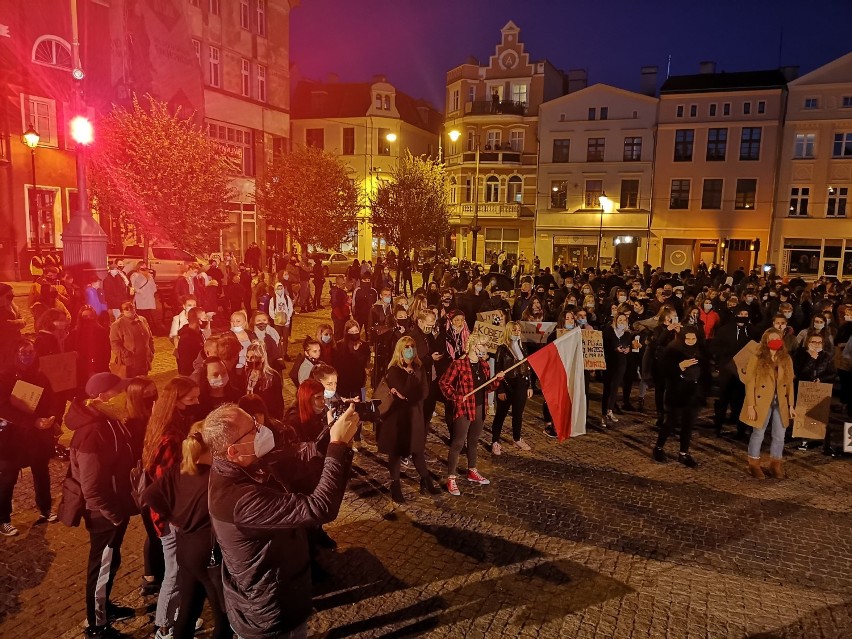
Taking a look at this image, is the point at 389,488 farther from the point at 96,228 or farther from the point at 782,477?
the point at 96,228

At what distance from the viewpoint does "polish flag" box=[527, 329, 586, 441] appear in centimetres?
812

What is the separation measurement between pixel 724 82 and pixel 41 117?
38124 mm

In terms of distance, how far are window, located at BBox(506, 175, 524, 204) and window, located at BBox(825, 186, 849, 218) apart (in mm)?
19642

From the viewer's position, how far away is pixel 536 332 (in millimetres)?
11008

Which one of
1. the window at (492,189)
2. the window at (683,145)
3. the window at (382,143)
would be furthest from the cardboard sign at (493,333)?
the window at (382,143)

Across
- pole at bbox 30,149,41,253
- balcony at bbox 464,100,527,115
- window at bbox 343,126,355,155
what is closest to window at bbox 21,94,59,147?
pole at bbox 30,149,41,253

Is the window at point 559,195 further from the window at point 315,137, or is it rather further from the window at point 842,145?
the window at point 315,137

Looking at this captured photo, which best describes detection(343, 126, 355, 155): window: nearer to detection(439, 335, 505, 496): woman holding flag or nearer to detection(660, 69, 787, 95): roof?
detection(660, 69, 787, 95): roof

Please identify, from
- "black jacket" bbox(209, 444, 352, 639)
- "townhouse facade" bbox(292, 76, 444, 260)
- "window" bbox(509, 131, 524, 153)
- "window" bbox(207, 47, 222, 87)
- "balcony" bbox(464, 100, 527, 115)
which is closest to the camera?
"black jacket" bbox(209, 444, 352, 639)

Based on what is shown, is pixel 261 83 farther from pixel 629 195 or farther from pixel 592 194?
pixel 629 195

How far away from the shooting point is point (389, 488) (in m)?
7.60

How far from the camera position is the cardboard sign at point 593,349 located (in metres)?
10.1

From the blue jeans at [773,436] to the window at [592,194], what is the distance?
36.7m

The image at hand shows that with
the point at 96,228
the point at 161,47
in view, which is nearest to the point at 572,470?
the point at 96,228
